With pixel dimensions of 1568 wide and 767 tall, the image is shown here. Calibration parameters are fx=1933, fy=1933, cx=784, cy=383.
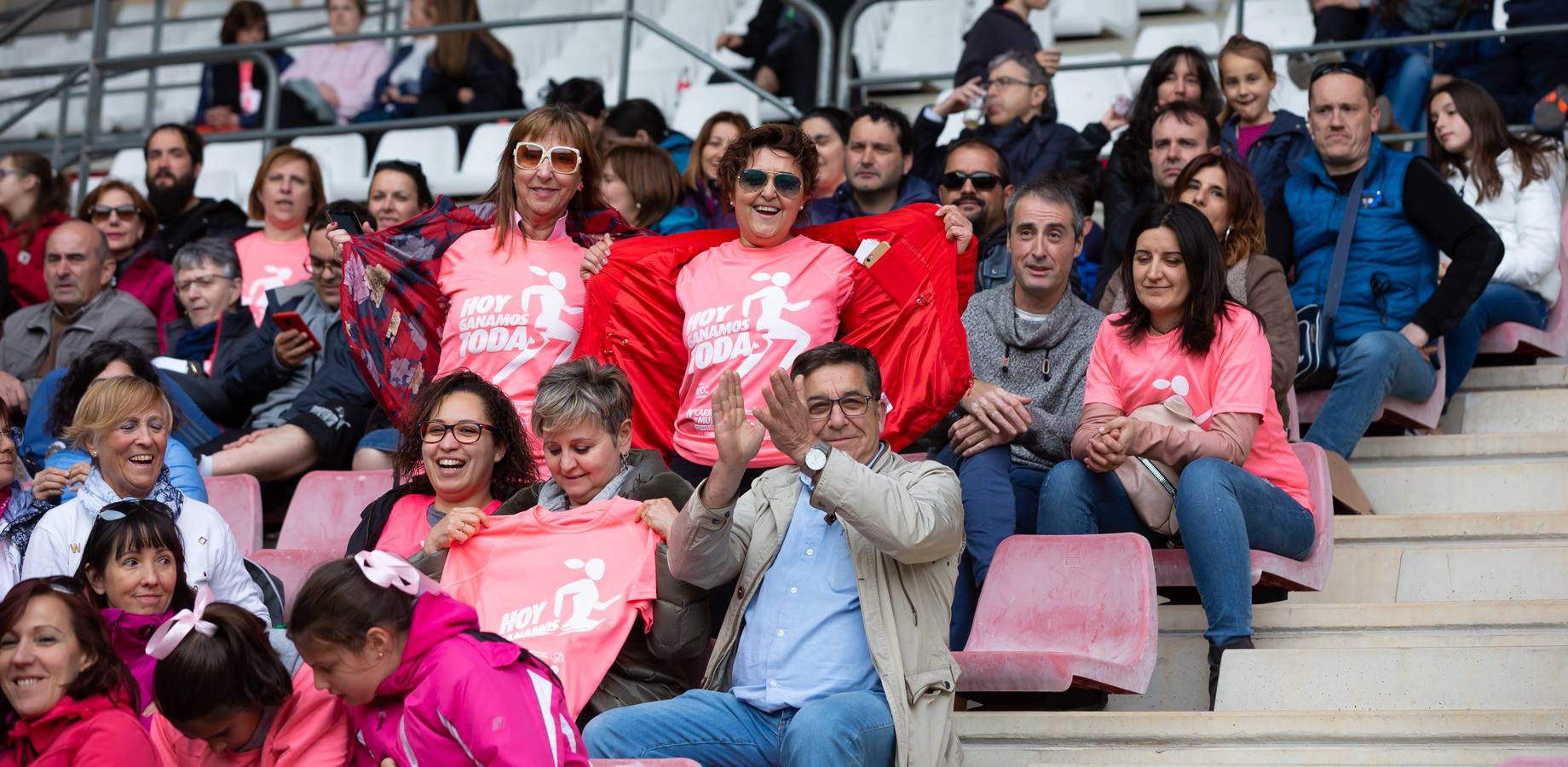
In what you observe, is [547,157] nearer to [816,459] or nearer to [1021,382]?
[1021,382]

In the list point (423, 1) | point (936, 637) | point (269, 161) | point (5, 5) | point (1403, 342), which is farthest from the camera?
point (5, 5)

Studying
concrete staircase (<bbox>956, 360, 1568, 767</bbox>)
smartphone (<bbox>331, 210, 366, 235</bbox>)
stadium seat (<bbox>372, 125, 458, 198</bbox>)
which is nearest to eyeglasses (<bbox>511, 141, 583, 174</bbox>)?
smartphone (<bbox>331, 210, 366, 235</bbox>)

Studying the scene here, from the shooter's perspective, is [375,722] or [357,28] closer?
[375,722]

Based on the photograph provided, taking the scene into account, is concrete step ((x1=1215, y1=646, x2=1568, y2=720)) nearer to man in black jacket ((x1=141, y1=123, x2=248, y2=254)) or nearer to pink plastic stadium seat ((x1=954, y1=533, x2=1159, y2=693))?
pink plastic stadium seat ((x1=954, y1=533, x2=1159, y2=693))

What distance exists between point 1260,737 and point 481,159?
584 centimetres

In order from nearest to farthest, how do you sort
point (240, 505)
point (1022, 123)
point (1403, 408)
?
point (1403, 408) < point (240, 505) < point (1022, 123)

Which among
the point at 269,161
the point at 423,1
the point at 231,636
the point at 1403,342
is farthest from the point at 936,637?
the point at 423,1

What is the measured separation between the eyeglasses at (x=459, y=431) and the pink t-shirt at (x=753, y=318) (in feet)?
1.84

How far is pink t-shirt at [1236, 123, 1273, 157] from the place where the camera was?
639 cm

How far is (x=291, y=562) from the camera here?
4.98 meters

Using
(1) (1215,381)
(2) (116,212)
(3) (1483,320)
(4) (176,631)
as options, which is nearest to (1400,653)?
(1) (1215,381)

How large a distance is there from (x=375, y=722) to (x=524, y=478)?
3.82ft

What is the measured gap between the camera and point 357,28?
32.1 ft

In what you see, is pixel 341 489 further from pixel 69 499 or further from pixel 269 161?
pixel 269 161
